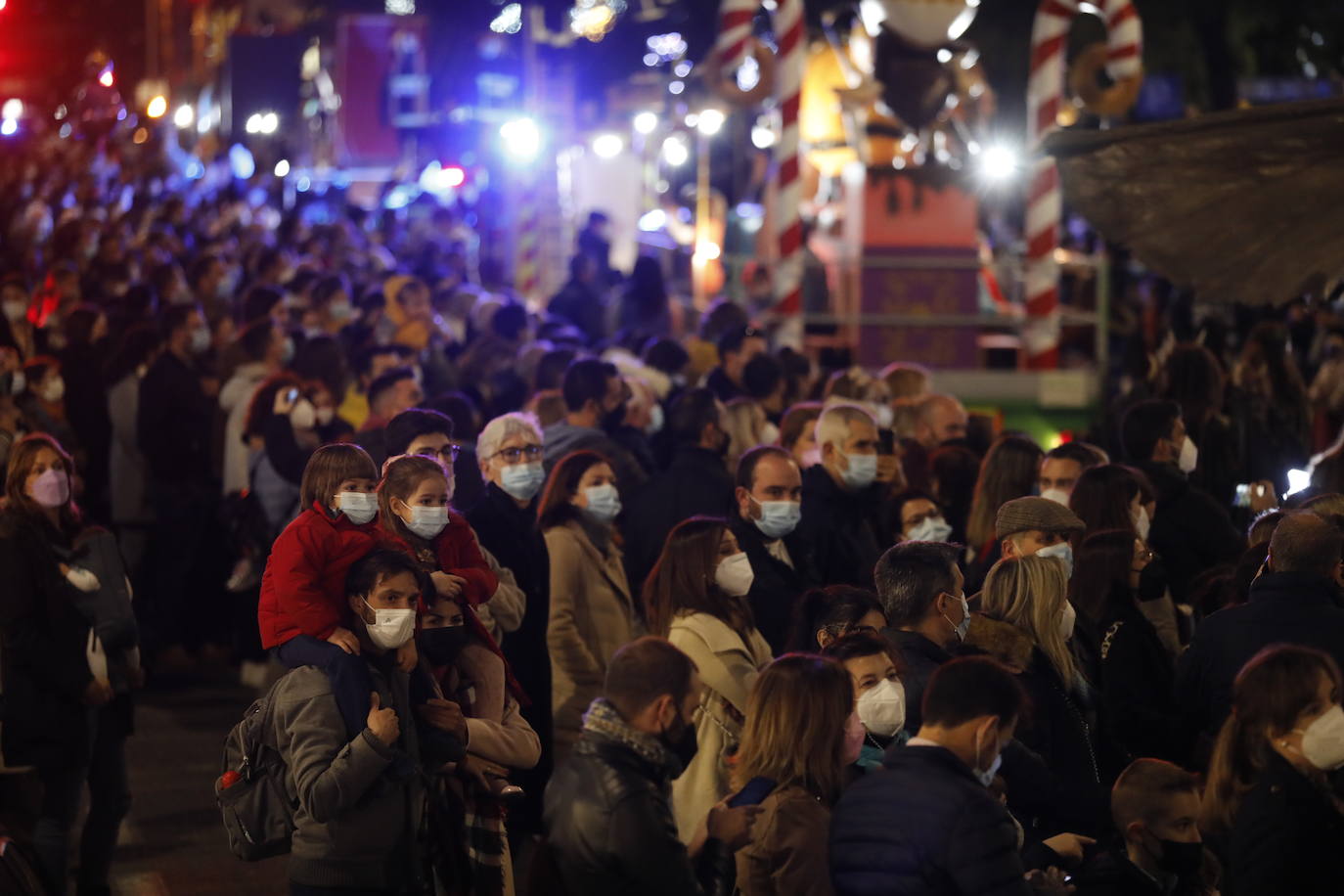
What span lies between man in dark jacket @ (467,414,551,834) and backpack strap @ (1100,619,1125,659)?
2.11m

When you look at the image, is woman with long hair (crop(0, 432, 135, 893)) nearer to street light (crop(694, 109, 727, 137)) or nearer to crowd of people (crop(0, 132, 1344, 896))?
crowd of people (crop(0, 132, 1344, 896))

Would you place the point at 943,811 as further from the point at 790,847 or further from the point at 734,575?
the point at 734,575

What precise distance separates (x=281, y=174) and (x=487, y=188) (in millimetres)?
4143

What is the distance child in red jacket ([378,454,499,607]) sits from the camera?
6.49m

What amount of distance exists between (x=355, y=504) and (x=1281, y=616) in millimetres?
2955

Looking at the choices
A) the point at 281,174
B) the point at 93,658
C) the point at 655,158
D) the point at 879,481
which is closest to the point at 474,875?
the point at 93,658

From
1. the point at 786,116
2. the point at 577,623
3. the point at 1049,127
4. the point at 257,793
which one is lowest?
the point at 577,623

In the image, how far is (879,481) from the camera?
8.95 meters

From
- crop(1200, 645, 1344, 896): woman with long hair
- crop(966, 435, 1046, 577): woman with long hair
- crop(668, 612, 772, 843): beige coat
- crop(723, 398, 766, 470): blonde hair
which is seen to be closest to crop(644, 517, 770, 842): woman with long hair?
crop(668, 612, 772, 843): beige coat

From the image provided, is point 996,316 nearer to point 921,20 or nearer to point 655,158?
point 921,20

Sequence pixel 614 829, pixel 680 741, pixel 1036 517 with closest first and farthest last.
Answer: pixel 614 829
pixel 680 741
pixel 1036 517

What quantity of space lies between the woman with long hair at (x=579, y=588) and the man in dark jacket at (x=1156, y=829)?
261cm

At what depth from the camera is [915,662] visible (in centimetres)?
596

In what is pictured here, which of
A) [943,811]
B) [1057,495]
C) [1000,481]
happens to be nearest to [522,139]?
[1000,481]
